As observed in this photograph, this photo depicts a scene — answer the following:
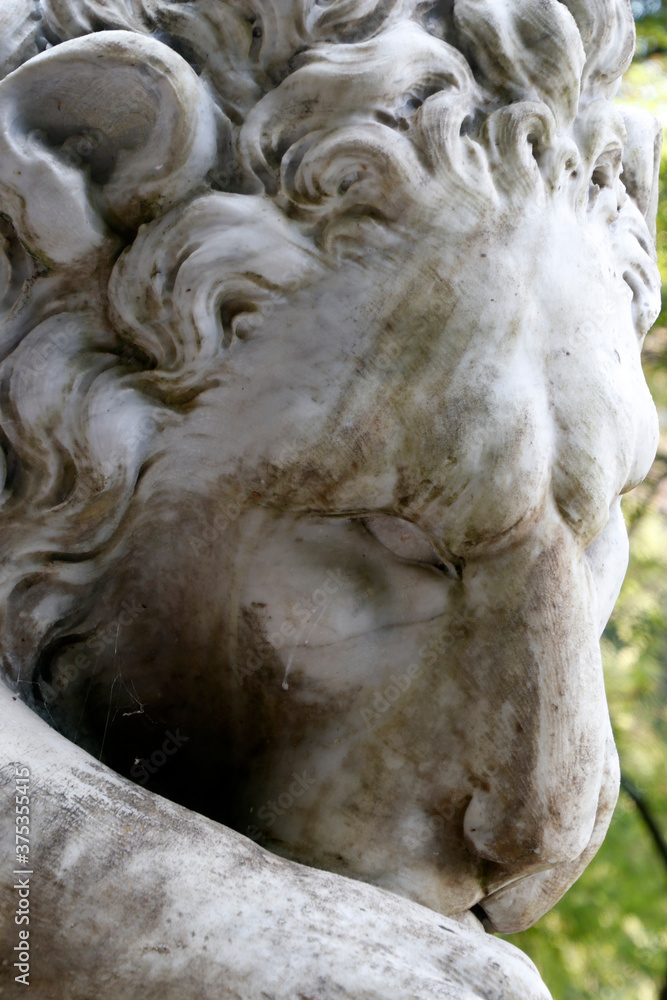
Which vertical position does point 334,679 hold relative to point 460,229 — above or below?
below

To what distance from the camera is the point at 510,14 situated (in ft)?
3.39

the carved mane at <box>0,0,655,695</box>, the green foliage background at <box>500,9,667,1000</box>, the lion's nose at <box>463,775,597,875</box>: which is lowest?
the green foliage background at <box>500,9,667,1000</box>

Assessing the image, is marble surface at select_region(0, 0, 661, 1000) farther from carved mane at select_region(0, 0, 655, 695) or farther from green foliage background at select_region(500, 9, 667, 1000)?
green foliage background at select_region(500, 9, 667, 1000)

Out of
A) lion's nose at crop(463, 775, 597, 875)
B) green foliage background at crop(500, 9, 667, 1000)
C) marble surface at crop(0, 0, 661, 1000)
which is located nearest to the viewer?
marble surface at crop(0, 0, 661, 1000)

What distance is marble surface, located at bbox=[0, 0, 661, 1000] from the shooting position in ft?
3.05

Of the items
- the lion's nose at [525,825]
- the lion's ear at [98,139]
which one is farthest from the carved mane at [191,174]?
the lion's nose at [525,825]

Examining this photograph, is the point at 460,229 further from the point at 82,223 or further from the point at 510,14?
the point at 82,223

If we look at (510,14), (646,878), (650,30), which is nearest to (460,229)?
(510,14)

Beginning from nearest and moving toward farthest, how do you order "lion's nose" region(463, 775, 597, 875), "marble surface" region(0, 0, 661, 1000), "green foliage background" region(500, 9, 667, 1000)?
"marble surface" region(0, 0, 661, 1000)
"lion's nose" region(463, 775, 597, 875)
"green foliage background" region(500, 9, 667, 1000)

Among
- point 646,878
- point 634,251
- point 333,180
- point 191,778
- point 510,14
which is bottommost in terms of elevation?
point 646,878

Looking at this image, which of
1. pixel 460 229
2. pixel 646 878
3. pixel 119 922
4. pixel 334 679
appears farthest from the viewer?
pixel 646 878

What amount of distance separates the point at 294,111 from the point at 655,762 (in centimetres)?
429

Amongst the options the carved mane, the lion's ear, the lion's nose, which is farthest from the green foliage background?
the lion's ear

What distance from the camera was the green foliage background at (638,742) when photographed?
378 cm
